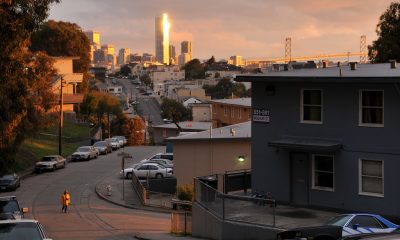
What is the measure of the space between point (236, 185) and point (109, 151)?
44987mm

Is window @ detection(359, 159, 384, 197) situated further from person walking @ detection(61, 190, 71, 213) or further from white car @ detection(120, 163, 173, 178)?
white car @ detection(120, 163, 173, 178)

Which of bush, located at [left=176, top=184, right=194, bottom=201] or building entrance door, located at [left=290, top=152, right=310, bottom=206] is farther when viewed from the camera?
bush, located at [left=176, top=184, right=194, bottom=201]

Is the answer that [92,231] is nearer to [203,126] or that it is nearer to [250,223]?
[250,223]

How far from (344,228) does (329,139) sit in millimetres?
7886

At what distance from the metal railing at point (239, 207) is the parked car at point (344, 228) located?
4461 millimetres

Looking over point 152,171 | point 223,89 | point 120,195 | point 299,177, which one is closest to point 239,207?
point 299,177

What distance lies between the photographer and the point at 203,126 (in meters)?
90.8

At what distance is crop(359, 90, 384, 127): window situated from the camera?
22.4 m

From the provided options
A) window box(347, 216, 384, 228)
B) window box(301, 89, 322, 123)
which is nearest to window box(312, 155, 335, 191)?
window box(301, 89, 322, 123)

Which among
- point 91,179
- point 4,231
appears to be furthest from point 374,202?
point 91,179

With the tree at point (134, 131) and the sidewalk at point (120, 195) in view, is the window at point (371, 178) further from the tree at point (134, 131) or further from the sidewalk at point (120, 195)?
the tree at point (134, 131)

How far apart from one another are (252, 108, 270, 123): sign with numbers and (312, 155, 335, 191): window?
8.52 feet

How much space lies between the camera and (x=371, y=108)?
22562 mm

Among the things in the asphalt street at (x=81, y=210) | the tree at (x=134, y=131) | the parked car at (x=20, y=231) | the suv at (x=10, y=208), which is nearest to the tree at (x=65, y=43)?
the tree at (x=134, y=131)
